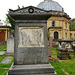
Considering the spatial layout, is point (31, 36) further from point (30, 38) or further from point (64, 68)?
point (64, 68)

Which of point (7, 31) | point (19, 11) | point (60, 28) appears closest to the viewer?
point (19, 11)

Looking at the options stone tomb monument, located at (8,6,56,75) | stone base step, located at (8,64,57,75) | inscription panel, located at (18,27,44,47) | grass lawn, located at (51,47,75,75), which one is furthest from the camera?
grass lawn, located at (51,47,75,75)

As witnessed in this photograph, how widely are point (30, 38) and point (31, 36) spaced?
0.08 m

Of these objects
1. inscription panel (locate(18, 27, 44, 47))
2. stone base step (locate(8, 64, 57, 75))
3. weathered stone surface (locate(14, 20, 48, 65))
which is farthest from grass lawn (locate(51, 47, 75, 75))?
inscription panel (locate(18, 27, 44, 47))

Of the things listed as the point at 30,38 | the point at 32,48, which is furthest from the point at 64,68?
the point at 30,38

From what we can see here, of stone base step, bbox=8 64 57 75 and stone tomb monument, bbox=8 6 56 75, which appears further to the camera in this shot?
stone tomb monument, bbox=8 6 56 75

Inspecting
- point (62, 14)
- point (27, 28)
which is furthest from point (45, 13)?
point (62, 14)

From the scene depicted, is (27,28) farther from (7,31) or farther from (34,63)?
(7,31)

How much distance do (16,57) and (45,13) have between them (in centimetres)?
191

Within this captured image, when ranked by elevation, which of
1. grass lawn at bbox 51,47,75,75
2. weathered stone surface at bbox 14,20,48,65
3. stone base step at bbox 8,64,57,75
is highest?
weathered stone surface at bbox 14,20,48,65

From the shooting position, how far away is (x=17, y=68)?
134 inches

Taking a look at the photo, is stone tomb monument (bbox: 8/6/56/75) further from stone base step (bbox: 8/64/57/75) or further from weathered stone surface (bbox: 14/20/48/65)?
stone base step (bbox: 8/64/57/75)

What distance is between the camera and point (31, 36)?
12.4 feet

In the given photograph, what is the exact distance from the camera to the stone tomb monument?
3638 mm
